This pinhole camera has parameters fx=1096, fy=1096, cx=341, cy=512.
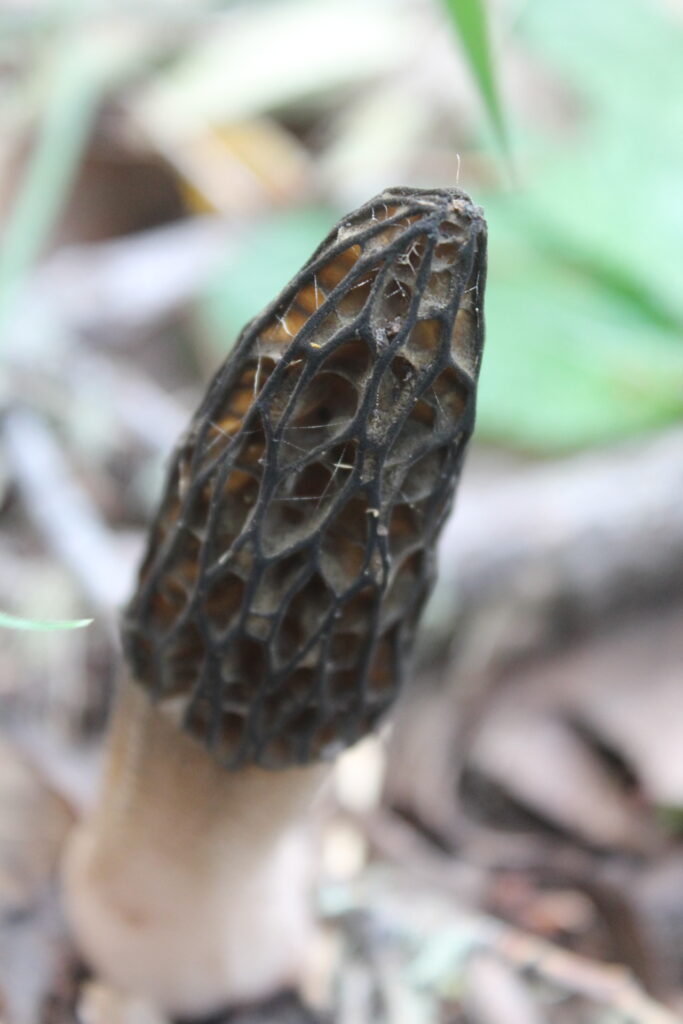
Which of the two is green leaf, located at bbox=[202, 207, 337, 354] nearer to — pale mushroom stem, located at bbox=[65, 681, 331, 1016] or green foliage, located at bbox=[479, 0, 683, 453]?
green foliage, located at bbox=[479, 0, 683, 453]

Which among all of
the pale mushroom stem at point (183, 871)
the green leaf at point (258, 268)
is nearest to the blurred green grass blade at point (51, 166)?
the green leaf at point (258, 268)

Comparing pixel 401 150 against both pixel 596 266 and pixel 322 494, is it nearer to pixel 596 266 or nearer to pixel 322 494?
pixel 596 266

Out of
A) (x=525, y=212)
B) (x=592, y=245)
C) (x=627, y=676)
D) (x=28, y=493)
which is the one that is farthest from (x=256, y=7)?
(x=627, y=676)

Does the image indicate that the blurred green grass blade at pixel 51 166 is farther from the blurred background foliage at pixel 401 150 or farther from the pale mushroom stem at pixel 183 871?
the pale mushroom stem at pixel 183 871

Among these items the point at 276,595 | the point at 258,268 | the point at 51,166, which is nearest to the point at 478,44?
the point at 276,595

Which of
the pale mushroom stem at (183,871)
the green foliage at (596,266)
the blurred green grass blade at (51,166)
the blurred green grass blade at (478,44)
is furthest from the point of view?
the green foliage at (596,266)
